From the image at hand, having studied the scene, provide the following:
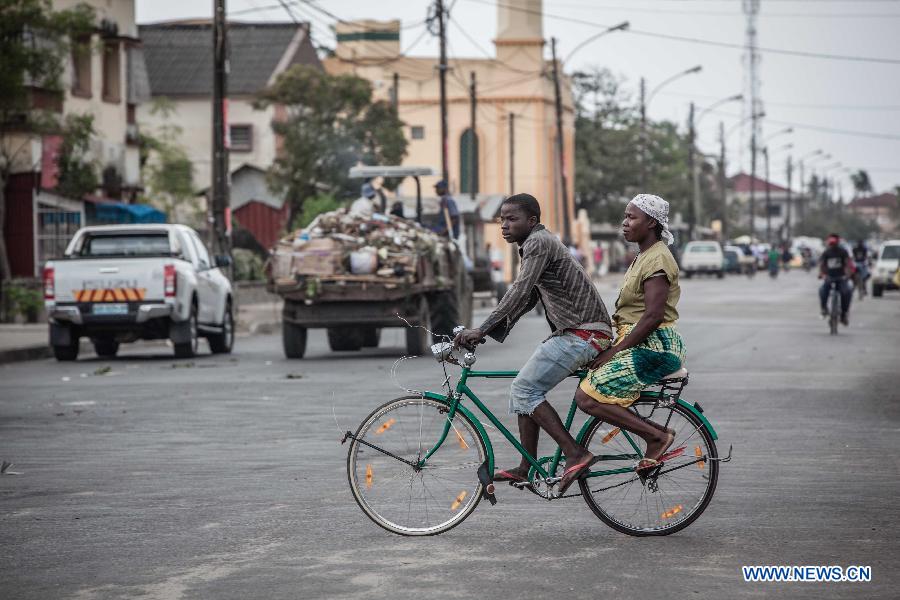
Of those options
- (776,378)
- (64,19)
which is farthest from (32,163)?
(776,378)

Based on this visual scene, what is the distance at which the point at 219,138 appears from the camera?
30.9 metres

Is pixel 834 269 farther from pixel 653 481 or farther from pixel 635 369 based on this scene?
pixel 635 369

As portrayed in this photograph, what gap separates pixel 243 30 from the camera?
72.1 metres

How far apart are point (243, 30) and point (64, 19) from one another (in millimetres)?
39595

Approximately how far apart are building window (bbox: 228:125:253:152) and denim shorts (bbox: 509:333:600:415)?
61467mm

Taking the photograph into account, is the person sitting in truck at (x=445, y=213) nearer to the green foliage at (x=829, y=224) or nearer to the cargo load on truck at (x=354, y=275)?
the cargo load on truck at (x=354, y=275)

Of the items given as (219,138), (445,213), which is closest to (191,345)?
(445,213)

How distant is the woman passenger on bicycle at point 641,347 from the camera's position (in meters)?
8.04

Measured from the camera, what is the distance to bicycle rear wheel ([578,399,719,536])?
823 centimetres

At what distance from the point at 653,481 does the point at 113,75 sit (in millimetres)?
38517

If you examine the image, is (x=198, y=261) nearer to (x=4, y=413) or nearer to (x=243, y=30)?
(x=4, y=413)

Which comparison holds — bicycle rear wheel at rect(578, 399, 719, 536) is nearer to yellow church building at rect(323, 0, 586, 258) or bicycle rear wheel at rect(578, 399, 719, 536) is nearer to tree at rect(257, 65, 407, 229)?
tree at rect(257, 65, 407, 229)

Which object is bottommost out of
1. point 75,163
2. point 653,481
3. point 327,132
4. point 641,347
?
point 653,481

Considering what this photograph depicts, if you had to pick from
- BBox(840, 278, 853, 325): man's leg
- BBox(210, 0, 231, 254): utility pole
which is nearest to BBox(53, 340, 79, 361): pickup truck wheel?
BBox(210, 0, 231, 254): utility pole
